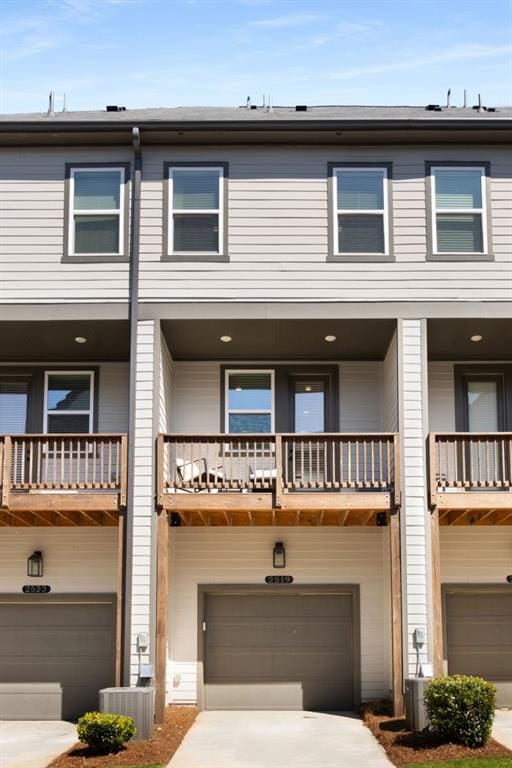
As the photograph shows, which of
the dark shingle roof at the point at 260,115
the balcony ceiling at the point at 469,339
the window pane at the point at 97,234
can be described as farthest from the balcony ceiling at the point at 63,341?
the balcony ceiling at the point at 469,339

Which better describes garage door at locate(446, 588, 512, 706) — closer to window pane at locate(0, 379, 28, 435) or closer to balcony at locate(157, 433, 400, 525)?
balcony at locate(157, 433, 400, 525)

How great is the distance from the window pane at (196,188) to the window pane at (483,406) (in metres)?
5.44

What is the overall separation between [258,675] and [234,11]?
33.8 feet

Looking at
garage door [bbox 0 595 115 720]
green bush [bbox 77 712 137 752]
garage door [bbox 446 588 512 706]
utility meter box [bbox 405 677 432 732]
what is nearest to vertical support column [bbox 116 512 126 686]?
green bush [bbox 77 712 137 752]

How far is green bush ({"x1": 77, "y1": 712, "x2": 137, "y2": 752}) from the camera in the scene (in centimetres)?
1320

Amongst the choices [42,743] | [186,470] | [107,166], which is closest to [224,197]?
[107,166]

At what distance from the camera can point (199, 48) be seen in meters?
14.3

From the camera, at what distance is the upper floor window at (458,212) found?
53.6 ft

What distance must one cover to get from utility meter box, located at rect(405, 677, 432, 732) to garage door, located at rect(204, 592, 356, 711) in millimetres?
2611

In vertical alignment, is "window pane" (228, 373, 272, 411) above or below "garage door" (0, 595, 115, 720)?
above

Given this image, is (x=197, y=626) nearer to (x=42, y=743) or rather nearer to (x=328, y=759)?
(x=42, y=743)

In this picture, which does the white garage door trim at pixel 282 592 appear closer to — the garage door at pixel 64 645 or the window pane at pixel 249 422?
the garage door at pixel 64 645

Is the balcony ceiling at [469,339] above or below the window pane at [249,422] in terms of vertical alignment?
above

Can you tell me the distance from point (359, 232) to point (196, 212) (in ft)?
8.46
